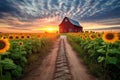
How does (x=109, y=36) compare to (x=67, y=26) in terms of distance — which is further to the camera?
(x=67, y=26)

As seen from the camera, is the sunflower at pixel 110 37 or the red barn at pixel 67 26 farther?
the red barn at pixel 67 26

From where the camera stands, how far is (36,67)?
10.8 metres

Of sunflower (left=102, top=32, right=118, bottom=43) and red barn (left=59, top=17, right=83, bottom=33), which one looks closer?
sunflower (left=102, top=32, right=118, bottom=43)

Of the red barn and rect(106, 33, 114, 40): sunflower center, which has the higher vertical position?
the red barn

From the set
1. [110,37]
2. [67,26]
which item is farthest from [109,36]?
[67,26]

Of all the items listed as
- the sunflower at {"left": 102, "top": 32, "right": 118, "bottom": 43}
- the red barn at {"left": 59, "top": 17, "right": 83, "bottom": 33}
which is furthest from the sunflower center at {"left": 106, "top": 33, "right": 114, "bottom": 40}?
the red barn at {"left": 59, "top": 17, "right": 83, "bottom": 33}

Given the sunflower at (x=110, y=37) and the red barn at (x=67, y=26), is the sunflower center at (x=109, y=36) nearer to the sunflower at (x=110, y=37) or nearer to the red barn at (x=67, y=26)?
the sunflower at (x=110, y=37)

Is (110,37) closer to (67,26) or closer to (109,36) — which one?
(109,36)

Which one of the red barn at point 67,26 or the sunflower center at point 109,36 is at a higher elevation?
the red barn at point 67,26

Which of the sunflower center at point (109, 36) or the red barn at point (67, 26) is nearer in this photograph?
the sunflower center at point (109, 36)

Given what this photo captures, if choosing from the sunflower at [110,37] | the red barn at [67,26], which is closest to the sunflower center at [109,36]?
the sunflower at [110,37]

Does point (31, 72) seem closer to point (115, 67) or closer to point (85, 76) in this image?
point (85, 76)

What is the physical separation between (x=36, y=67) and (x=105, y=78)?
4534mm

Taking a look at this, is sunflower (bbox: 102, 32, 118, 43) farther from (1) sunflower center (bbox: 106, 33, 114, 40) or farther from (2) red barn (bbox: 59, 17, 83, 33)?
(2) red barn (bbox: 59, 17, 83, 33)
